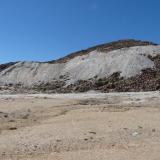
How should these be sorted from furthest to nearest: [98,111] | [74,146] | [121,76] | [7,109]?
[121,76] < [7,109] < [98,111] < [74,146]

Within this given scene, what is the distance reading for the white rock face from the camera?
177 ft

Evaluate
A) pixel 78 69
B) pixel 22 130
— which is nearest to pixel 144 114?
pixel 22 130

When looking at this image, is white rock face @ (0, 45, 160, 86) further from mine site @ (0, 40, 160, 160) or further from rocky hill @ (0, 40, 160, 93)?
mine site @ (0, 40, 160, 160)

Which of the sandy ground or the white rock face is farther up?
the white rock face

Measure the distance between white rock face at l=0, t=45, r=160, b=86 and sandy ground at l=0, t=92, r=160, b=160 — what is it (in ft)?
91.2

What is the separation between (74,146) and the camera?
15141 millimetres

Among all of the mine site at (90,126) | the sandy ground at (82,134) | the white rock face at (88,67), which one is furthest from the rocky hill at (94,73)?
the sandy ground at (82,134)

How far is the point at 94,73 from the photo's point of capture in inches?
2170

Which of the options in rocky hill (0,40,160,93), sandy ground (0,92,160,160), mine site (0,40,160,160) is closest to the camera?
sandy ground (0,92,160,160)

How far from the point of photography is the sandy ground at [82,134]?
13938 millimetres

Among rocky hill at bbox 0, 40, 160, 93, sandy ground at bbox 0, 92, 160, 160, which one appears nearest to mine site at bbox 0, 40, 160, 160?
sandy ground at bbox 0, 92, 160, 160

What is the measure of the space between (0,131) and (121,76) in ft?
110

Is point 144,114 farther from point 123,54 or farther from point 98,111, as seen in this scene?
point 123,54

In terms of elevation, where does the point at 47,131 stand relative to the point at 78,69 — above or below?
below
